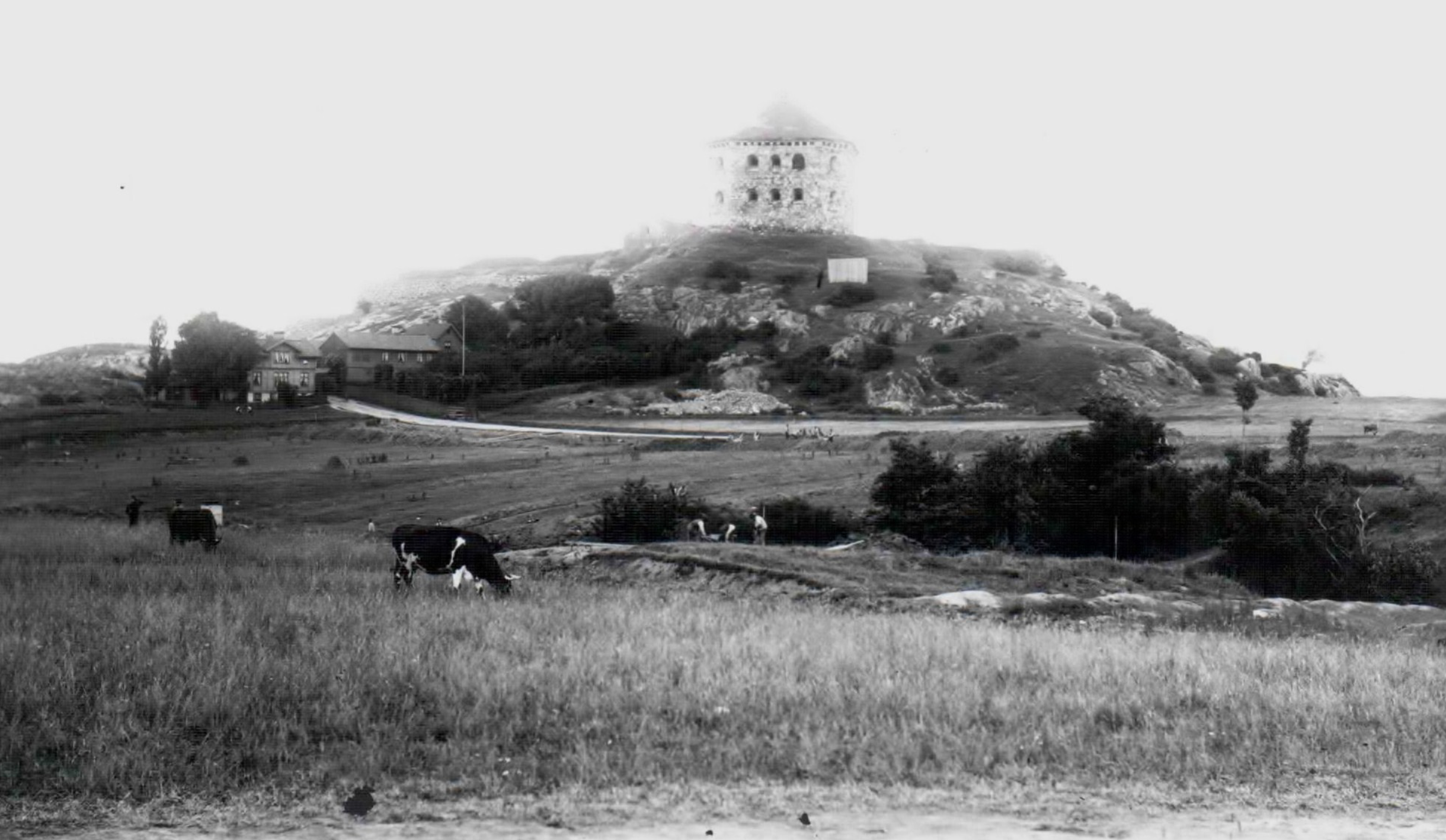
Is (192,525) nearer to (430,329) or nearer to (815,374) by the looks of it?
(815,374)

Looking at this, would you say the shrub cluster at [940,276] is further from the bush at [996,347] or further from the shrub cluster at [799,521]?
the shrub cluster at [799,521]

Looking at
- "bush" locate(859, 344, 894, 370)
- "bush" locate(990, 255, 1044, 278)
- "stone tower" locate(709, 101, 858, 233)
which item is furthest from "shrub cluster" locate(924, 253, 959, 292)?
"bush" locate(859, 344, 894, 370)

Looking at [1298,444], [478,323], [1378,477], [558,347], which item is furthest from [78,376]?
[478,323]

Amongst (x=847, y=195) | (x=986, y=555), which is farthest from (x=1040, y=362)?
(x=847, y=195)

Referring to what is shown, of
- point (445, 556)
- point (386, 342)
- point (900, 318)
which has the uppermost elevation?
point (900, 318)

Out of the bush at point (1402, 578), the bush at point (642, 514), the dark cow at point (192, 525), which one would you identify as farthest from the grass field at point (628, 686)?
the bush at point (1402, 578)

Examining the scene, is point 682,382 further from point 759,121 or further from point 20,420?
point 759,121

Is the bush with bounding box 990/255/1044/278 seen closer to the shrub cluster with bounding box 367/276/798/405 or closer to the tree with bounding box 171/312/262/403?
the shrub cluster with bounding box 367/276/798/405
